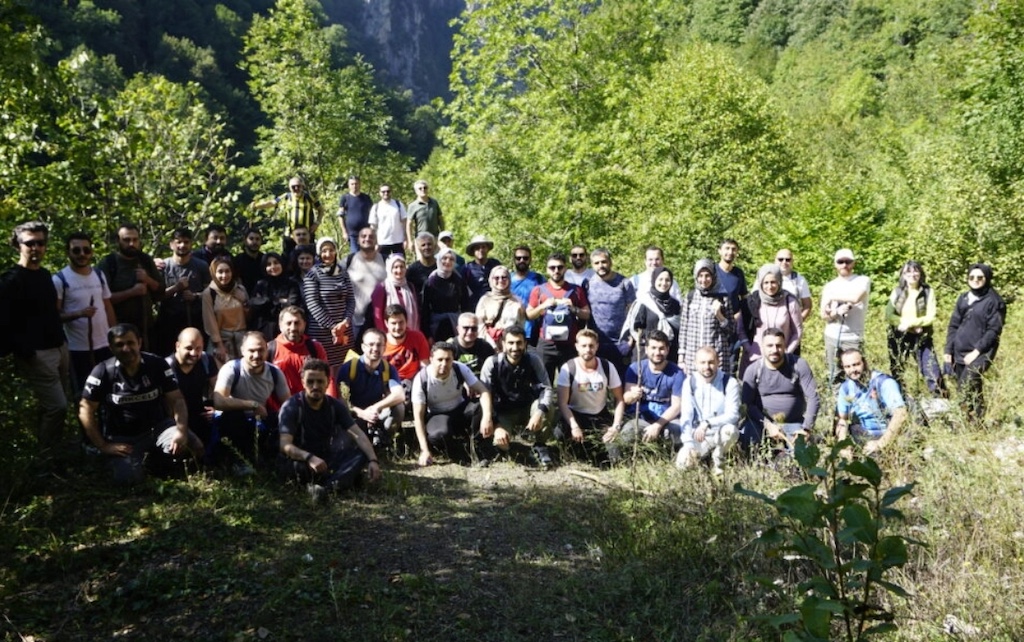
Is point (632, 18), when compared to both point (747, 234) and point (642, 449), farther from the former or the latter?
point (642, 449)

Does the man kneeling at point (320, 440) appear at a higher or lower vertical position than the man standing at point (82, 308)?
lower

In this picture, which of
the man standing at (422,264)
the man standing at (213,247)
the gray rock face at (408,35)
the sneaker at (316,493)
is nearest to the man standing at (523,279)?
the man standing at (422,264)

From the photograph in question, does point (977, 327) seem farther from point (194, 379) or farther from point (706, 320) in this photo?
point (194, 379)

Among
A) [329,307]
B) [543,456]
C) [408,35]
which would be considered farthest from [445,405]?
[408,35]

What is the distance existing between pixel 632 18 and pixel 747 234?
11.0 meters

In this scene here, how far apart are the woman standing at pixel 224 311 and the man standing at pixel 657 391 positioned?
383 cm

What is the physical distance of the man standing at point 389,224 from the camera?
1047cm

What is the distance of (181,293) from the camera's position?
7.41m

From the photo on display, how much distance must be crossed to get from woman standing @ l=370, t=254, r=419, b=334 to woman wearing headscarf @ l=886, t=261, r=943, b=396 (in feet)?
16.2

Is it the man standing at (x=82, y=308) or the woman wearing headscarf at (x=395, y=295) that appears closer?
the man standing at (x=82, y=308)

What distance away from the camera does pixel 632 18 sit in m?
23.8

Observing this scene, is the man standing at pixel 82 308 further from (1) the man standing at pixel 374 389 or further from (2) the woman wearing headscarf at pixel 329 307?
(1) the man standing at pixel 374 389

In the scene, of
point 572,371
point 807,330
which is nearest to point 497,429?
point 572,371

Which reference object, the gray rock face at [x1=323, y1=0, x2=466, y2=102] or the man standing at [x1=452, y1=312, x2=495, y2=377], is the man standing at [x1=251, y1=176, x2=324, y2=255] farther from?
the gray rock face at [x1=323, y1=0, x2=466, y2=102]
